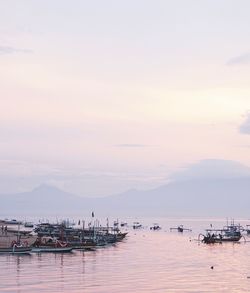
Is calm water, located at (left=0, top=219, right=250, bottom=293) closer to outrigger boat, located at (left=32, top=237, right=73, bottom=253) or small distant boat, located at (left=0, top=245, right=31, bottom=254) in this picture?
small distant boat, located at (left=0, top=245, right=31, bottom=254)

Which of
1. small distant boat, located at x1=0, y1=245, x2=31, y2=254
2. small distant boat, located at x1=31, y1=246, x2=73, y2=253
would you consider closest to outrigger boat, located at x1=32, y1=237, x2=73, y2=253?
small distant boat, located at x1=31, y1=246, x2=73, y2=253

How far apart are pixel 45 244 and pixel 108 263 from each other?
12.8m

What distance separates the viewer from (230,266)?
6556 cm

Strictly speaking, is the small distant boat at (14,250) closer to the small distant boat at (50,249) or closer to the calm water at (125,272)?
the calm water at (125,272)

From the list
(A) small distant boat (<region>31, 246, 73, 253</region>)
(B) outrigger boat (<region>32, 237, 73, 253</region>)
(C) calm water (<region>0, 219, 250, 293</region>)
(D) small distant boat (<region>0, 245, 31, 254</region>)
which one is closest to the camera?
(C) calm water (<region>0, 219, 250, 293</region>)

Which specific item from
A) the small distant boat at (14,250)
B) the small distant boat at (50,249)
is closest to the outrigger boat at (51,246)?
the small distant boat at (50,249)

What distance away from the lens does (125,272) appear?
5694 cm

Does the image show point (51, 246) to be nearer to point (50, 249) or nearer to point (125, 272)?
point (50, 249)

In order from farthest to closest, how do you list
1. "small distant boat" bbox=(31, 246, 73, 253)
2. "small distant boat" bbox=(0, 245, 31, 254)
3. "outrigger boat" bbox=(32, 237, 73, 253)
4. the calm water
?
"outrigger boat" bbox=(32, 237, 73, 253) < "small distant boat" bbox=(31, 246, 73, 253) < "small distant boat" bbox=(0, 245, 31, 254) < the calm water

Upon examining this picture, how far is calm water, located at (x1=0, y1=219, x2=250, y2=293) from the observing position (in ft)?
154

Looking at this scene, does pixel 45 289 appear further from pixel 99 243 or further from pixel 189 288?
pixel 99 243

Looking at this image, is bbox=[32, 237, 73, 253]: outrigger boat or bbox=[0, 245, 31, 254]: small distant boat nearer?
bbox=[0, 245, 31, 254]: small distant boat

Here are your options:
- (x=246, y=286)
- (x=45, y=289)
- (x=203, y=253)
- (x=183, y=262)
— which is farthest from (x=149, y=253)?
(x=45, y=289)

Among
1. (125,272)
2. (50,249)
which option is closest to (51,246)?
(50,249)
